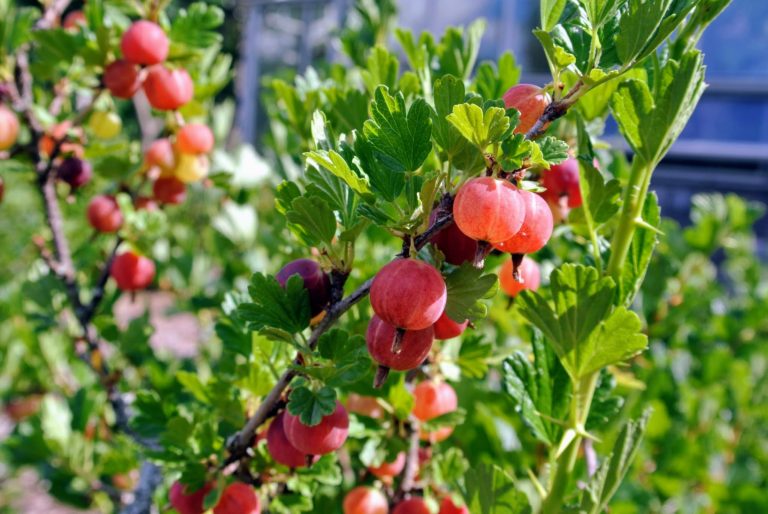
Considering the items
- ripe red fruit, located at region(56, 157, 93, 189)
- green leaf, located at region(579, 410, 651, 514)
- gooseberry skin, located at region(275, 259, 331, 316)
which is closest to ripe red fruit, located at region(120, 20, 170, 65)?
ripe red fruit, located at region(56, 157, 93, 189)

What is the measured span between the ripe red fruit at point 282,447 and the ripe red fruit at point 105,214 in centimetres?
56

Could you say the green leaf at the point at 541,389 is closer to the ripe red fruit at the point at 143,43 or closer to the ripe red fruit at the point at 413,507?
the ripe red fruit at the point at 413,507

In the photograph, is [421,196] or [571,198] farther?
[571,198]

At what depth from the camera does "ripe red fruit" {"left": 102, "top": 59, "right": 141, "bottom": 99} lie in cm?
77

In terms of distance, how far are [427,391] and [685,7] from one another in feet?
1.26

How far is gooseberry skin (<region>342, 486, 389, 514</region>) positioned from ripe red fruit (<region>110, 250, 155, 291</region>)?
1.69ft

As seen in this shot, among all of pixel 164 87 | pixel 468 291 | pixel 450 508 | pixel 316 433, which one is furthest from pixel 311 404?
pixel 164 87

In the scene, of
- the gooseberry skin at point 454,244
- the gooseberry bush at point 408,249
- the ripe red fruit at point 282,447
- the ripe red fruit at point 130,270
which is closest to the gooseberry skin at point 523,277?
the gooseberry bush at point 408,249

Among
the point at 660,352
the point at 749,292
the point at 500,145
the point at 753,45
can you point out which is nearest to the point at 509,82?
the point at 500,145

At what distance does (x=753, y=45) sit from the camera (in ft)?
18.9

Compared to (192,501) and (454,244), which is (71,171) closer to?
(192,501)

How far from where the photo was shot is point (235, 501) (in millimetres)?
504

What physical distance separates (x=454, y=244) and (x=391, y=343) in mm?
78

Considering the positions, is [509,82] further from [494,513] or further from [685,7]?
[494,513]
